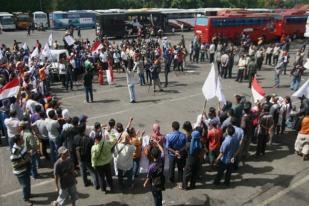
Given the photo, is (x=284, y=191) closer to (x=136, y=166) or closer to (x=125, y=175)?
(x=136, y=166)

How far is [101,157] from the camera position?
860 centimetres

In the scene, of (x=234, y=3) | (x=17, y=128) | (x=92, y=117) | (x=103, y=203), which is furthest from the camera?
(x=234, y=3)

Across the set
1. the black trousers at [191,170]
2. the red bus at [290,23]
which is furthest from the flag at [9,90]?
the red bus at [290,23]

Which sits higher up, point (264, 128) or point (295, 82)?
point (295, 82)

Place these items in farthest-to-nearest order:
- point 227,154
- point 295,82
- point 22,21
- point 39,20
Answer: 1. point 39,20
2. point 22,21
3. point 295,82
4. point 227,154

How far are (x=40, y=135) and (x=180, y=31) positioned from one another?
43.6 meters

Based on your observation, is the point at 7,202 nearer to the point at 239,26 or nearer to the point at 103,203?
the point at 103,203

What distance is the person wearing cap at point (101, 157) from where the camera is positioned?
28.0ft

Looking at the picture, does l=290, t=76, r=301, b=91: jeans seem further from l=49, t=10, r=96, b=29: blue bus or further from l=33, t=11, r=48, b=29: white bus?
l=33, t=11, r=48, b=29: white bus

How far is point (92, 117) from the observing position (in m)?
15.1

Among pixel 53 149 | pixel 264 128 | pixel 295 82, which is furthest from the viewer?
pixel 295 82

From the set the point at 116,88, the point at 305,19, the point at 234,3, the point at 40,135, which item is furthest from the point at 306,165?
the point at 234,3

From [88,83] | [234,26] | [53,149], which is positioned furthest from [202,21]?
[53,149]

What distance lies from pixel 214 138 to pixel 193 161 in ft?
3.51
